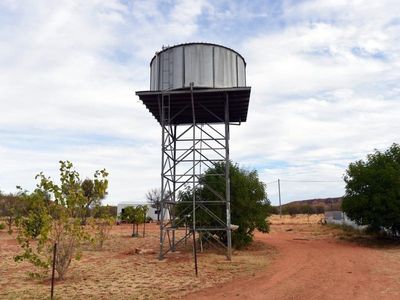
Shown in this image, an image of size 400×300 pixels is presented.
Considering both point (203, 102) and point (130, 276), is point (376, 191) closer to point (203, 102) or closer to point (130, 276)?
point (203, 102)

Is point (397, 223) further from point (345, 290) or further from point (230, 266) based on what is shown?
point (345, 290)

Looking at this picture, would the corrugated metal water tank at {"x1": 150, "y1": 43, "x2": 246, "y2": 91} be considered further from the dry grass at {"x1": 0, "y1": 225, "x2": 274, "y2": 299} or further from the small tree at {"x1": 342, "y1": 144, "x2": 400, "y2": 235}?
the small tree at {"x1": 342, "y1": 144, "x2": 400, "y2": 235}

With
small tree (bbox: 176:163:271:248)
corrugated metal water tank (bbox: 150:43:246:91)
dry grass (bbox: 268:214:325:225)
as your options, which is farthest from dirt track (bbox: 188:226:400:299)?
dry grass (bbox: 268:214:325:225)

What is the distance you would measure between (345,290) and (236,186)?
12.2 meters

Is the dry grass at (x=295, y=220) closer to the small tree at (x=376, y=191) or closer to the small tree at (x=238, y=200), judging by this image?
the small tree at (x=376, y=191)

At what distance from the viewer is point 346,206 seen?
26.2 m

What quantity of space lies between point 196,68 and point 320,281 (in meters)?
9.99

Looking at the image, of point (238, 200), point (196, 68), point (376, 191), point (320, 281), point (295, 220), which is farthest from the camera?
point (295, 220)

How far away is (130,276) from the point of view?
13.8 metres

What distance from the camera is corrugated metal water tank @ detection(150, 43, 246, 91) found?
709 inches

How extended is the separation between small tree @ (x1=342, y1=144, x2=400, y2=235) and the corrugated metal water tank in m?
11.7

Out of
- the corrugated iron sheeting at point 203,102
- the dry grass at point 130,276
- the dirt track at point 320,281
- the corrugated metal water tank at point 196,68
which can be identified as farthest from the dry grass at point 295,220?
the corrugated metal water tank at point 196,68

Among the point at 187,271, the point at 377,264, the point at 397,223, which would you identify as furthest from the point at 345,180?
the point at 187,271

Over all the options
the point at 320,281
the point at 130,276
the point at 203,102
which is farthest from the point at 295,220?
the point at 130,276
